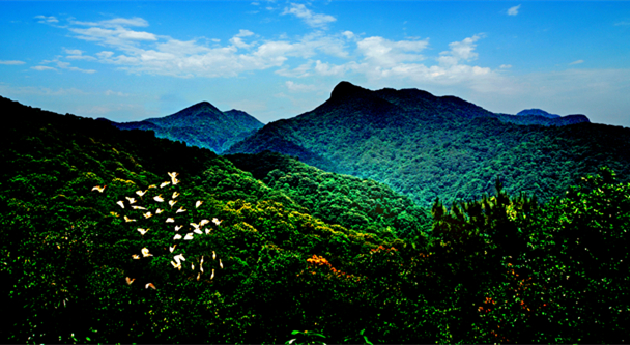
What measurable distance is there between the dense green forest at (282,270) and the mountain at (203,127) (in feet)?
406

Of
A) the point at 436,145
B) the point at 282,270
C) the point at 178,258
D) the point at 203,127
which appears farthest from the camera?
the point at 203,127

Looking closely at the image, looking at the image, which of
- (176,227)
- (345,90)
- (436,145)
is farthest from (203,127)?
(176,227)

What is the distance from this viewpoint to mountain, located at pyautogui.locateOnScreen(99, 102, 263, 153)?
141 metres

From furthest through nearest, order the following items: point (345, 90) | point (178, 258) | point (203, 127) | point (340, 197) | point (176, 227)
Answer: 1. point (345, 90)
2. point (203, 127)
3. point (340, 197)
4. point (176, 227)
5. point (178, 258)

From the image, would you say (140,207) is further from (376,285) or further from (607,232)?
(607,232)

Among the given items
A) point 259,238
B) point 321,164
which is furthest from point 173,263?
point 321,164

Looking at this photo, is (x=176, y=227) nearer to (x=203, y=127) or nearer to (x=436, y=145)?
(x=436, y=145)

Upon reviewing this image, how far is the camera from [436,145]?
11769cm

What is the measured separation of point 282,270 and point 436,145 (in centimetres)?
11440

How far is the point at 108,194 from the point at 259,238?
28.9 ft

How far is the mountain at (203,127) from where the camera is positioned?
464 feet

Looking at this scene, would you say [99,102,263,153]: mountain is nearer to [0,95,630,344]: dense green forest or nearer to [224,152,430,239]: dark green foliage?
[224,152,430,239]: dark green foliage

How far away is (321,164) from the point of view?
117 metres

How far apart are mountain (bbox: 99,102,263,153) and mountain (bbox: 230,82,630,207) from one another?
24.5 meters
